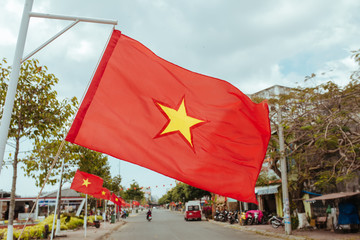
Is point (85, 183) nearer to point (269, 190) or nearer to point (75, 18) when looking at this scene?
point (75, 18)

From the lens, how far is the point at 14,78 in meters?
4.10

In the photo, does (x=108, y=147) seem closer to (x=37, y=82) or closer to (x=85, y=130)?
(x=85, y=130)

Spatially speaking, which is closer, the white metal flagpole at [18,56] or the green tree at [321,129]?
the white metal flagpole at [18,56]

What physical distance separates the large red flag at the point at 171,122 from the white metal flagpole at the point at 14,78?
0.77 meters

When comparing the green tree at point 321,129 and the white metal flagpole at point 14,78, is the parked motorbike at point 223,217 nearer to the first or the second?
the green tree at point 321,129

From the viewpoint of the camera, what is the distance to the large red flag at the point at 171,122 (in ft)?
14.2

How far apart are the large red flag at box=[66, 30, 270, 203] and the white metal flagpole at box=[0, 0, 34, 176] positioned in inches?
30.4

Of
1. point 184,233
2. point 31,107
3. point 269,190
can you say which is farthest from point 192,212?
point 31,107

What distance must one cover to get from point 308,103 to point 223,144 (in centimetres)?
1421

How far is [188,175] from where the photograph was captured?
4383 millimetres

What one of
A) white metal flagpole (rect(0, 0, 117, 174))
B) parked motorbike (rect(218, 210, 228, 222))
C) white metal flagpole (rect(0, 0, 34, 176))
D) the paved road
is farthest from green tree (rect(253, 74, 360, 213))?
white metal flagpole (rect(0, 0, 34, 176))

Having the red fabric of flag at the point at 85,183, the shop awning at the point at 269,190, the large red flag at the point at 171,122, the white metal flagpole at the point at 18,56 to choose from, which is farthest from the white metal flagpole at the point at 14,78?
the shop awning at the point at 269,190

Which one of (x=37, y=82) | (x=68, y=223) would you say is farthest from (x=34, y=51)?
(x=68, y=223)

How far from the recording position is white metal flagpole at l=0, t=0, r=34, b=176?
3.85 m
